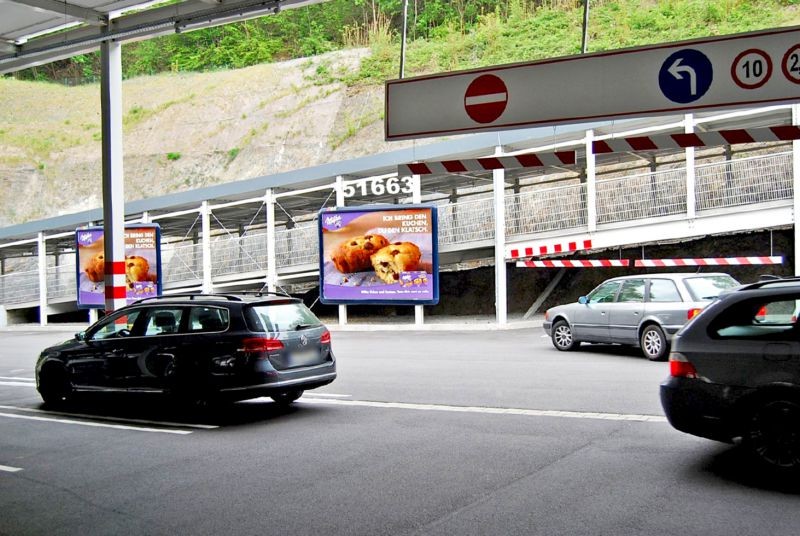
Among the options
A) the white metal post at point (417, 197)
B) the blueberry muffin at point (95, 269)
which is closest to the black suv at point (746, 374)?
the white metal post at point (417, 197)

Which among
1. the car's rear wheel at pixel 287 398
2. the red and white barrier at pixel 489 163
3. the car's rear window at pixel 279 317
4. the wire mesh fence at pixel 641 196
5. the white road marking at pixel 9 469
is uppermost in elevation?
the wire mesh fence at pixel 641 196

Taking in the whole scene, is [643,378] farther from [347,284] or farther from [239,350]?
[347,284]

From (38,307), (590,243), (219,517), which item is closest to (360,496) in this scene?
(219,517)

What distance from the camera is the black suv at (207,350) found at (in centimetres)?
905

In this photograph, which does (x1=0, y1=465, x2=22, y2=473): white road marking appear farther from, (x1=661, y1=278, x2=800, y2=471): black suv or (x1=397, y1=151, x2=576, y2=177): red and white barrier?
(x1=661, y1=278, x2=800, y2=471): black suv

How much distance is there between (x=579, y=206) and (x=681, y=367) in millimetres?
16362

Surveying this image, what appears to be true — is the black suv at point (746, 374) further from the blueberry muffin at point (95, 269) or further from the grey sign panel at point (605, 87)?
the blueberry muffin at point (95, 269)

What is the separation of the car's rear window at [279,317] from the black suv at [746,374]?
4.68 meters

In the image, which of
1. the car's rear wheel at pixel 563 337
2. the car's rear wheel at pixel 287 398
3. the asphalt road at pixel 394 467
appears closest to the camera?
the asphalt road at pixel 394 467

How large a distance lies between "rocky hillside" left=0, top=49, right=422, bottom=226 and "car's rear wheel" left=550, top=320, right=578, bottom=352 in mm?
34205

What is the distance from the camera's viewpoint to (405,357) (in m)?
16.2

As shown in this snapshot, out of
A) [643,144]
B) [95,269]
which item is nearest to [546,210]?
[643,144]

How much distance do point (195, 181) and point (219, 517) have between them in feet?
186

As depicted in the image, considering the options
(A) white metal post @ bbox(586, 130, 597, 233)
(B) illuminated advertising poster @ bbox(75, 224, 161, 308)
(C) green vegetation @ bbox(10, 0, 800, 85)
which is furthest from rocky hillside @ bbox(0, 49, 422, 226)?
(A) white metal post @ bbox(586, 130, 597, 233)
